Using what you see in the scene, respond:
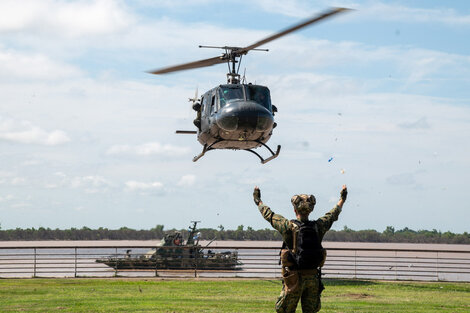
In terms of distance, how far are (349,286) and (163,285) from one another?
5.50 m

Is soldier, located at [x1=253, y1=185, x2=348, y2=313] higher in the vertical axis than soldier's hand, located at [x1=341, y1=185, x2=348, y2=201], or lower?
lower

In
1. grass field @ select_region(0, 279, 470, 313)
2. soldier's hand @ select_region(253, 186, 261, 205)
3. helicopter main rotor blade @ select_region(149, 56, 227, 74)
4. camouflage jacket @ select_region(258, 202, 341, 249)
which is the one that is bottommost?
grass field @ select_region(0, 279, 470, 313)

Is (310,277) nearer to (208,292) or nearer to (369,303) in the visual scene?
(369,303)

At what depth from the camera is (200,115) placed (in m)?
21.5

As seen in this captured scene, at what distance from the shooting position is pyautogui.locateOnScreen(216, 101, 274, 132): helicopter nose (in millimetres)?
18188

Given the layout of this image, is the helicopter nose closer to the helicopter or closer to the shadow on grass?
the helicopter

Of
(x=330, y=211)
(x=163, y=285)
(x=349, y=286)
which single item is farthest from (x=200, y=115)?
(x=330, y=211)

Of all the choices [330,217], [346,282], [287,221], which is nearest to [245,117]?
[346,282]

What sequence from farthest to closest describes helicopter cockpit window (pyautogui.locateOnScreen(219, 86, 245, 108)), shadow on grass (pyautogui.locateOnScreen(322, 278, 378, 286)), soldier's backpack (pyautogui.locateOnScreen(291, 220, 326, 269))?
shadow on grass (pyautogui.locateOnScreen(322, 278, 378, 286))
helicopter cockpit window (pyautogui.locateOnScreen(219, 86, 245, 108))
soldier's backpack (pyautogui.locateOnScreen(291, 220, 326, 269))

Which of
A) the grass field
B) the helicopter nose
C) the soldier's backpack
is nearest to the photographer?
the soldier's backpack

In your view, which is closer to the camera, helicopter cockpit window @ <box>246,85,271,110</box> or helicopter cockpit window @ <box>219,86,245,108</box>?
helicopter cockpit window @ <box>219,86,245,108</box>

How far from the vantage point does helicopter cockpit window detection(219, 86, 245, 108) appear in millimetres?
19172

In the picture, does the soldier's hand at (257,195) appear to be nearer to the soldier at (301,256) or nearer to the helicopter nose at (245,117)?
the soldier at (301,256)

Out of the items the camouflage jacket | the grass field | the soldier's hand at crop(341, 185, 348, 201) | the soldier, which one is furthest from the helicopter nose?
the soldier
